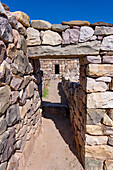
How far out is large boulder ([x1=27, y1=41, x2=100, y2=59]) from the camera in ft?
6.34

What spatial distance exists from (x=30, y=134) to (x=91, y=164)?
4.44 feet

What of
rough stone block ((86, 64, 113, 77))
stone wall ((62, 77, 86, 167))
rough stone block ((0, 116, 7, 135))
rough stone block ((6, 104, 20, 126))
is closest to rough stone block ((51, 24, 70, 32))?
rough stone block ((86, 64, 113, 77))

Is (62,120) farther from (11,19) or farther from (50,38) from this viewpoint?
(11,19)

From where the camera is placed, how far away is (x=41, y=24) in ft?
6.81

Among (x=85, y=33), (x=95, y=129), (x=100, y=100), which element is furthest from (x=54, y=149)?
(x=85, y=33)

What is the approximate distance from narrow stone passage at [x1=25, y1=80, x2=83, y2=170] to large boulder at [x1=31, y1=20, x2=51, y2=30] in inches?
103

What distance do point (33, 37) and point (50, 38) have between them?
0.34 m

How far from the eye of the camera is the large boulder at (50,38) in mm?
2080

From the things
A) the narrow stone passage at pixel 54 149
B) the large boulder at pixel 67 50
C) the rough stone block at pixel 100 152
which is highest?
the large boulder at pixel 67 50

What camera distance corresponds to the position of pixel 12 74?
1683 mm

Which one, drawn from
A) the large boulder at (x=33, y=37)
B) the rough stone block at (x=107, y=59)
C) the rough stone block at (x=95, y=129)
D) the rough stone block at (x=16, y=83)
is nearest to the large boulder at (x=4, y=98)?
the rough stone block at (x=16, y=83)

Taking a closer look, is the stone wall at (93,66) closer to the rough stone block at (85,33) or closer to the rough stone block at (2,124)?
the rough stone block at (85,33)

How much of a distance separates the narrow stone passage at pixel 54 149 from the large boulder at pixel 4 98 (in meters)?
1.48

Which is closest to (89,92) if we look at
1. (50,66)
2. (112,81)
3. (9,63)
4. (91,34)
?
(112,81)
